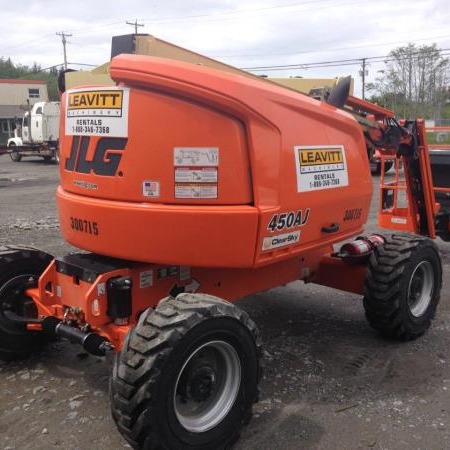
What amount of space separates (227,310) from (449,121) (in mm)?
37275

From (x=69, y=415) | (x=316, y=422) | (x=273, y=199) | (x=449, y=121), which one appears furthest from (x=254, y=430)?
(x=449, y=121)

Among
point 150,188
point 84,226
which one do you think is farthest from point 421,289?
point 84,226

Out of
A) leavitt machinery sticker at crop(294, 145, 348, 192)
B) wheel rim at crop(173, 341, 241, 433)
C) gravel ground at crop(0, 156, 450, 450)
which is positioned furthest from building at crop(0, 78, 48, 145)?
wheel rim at crop(173, 341, 241, 433)

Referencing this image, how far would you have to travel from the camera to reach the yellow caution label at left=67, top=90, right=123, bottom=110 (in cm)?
327

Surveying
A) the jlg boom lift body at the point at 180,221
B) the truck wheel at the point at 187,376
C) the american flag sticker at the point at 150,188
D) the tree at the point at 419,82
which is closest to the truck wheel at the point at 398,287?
the jlg boom lift body at the point at 180,221

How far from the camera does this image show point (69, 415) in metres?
3.54

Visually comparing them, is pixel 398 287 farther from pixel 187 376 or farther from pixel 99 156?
pixel 99 156

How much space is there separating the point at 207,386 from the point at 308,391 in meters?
1.03

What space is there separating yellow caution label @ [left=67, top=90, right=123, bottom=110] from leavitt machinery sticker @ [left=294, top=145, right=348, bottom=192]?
3.75ft

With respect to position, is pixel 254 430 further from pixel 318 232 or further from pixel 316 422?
pixel 318 232

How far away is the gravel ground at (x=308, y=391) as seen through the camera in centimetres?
329

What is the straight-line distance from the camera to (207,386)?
3100 millimetres

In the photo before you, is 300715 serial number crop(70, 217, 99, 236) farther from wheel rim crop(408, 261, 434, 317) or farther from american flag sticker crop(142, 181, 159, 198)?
wheel rim crop(408, 261, 434, 317)

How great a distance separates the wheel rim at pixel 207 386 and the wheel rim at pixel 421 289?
7.03 ft
